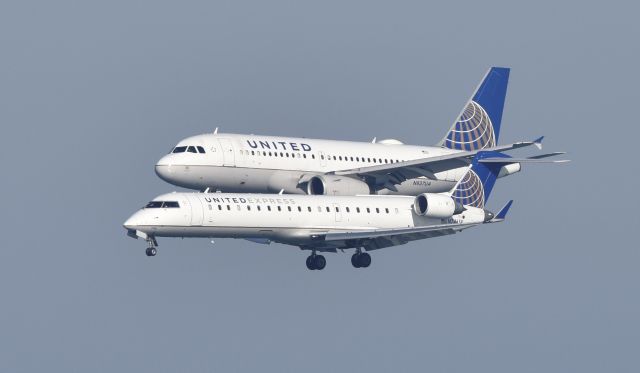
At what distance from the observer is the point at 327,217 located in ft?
331

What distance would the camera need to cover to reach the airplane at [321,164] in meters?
104

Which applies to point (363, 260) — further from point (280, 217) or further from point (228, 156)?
point (228, 156)

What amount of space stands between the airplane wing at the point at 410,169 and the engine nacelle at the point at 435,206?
534 centimetres

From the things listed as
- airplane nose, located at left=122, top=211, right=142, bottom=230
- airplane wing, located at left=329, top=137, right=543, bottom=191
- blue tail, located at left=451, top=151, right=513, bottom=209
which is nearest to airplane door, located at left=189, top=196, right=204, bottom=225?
airplane nose, located at left=122, top=211, right=142, bottom=230

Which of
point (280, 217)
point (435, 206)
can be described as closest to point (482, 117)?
point (435, 206)

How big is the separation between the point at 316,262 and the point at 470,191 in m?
11.1

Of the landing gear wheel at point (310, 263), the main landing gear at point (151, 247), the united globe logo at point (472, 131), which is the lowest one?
the landing gear wheel at point (310, 263)

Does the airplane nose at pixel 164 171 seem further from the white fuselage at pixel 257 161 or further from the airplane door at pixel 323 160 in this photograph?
→ the airplane door at pixel 323 160

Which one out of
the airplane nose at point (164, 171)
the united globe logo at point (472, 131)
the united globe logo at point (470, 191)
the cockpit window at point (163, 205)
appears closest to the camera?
the cockpit window at point (163, 205)

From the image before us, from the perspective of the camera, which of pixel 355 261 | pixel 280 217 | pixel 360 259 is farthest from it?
pixel 355 261

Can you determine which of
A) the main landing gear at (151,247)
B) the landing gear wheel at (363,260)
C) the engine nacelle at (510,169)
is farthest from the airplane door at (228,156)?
the engine nacelle at (510,169)

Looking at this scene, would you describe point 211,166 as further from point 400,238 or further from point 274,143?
point 400,238

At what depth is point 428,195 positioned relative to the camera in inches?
4112

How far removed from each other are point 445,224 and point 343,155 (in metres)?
10.5
